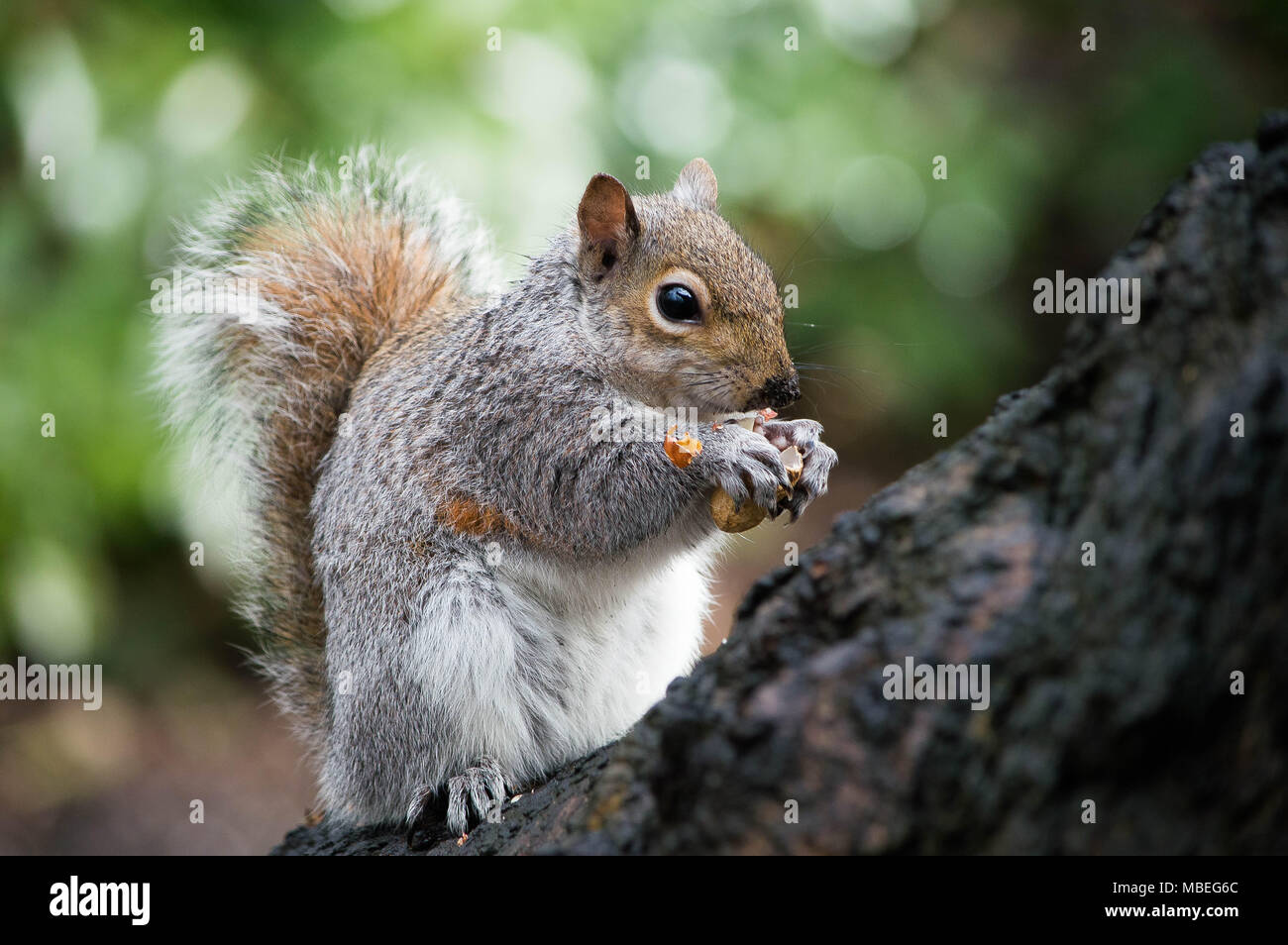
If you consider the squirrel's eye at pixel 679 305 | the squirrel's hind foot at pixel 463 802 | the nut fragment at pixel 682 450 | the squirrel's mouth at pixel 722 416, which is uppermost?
the squirrel's eye at pixel 679 305

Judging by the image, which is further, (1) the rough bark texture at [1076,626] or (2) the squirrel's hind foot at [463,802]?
(2) the squirrel's hind foot at [463,802]

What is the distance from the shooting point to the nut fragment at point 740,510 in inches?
68.9

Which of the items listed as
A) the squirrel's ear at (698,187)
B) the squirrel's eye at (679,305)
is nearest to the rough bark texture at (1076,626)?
the squirrel's eye at (679,305)

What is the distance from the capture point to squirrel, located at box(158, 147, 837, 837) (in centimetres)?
180

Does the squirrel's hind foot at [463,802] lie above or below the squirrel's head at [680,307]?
below

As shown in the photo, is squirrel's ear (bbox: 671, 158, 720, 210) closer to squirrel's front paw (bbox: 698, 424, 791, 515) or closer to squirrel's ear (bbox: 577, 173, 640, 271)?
squirrel's ear (bbox: 577, 173, 640, 271)

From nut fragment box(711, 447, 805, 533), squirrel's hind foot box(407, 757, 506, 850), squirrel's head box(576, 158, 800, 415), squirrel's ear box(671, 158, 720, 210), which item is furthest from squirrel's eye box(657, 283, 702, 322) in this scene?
squirrel's hind foot box(407, 757, 506, 850)

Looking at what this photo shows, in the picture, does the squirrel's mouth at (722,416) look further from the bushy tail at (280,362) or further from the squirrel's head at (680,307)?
the bushy tail at (280,362)

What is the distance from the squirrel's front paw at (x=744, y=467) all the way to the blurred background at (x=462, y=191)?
0.54 metres

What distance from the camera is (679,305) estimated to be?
1.84m

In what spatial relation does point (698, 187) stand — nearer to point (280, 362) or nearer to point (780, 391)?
point (780, 391)

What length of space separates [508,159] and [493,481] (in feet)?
3.76

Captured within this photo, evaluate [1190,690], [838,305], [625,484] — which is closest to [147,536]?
[625,484]

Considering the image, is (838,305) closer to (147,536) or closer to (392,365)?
(392,365)
